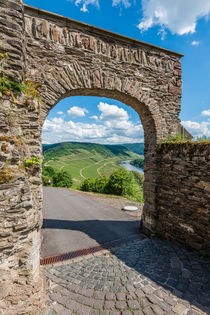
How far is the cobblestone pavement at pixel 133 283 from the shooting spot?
2.76m

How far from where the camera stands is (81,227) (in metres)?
6.64

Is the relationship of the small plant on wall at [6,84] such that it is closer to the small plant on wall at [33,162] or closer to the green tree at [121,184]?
the small plant on wall at [33,162]

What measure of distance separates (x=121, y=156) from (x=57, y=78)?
429 ft

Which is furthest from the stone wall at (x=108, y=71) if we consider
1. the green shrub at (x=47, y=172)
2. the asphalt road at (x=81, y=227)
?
the green shrub at (x=47, y=172)

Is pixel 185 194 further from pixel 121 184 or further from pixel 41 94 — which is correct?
pixel 121 184

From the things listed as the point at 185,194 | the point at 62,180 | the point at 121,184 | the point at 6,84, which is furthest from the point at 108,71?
the point at 62,180

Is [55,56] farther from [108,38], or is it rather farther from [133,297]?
[133,297]

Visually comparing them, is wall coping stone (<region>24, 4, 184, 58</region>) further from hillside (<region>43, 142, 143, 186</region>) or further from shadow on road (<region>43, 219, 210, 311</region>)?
hillside (<region>43, 142, 143, 186</region>)

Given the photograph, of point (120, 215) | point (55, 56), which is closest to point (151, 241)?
point (120, 215)

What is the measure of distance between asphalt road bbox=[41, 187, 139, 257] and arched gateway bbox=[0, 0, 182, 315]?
53.9 inches

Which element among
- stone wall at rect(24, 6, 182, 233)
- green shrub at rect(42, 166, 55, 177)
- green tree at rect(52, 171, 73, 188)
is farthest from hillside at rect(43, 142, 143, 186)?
stone wall at rect(24, 6, 182, 233)

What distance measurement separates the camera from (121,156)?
439 ft

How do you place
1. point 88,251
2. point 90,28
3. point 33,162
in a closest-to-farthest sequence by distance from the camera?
point 33,162 → point 90,28 → point 88,251

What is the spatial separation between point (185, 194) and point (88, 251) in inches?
131
